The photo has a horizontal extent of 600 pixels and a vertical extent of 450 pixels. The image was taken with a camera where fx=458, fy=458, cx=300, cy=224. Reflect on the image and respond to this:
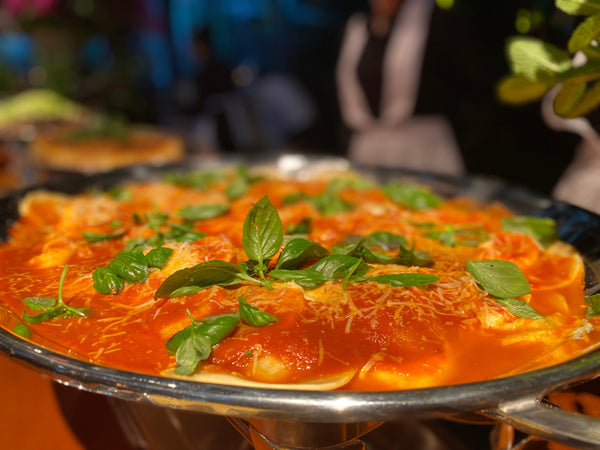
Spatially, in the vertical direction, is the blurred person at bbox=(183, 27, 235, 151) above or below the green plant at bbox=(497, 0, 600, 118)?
below

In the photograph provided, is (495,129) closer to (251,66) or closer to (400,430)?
(400,430)

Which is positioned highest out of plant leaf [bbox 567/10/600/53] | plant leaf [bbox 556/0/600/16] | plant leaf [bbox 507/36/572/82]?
plant leaf [bbox 556/0/600/16]

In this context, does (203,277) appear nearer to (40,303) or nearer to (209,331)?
(209,331)

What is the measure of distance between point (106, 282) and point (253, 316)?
0.45 meters

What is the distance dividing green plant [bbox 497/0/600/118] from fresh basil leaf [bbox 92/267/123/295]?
4.42 ft

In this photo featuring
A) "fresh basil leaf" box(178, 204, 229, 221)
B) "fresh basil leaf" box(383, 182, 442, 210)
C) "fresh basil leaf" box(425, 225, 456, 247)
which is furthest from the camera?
"fresh basil leaf" box(383, 182, 442, 210)

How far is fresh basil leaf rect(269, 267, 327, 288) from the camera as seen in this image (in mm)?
1144

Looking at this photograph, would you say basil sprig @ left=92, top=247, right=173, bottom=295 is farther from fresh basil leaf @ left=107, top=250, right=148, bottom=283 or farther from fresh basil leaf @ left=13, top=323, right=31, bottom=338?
fresh basil leaf @ left=13, top=323, right=31, bottom=338

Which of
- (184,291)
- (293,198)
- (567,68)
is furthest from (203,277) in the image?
(567,68)

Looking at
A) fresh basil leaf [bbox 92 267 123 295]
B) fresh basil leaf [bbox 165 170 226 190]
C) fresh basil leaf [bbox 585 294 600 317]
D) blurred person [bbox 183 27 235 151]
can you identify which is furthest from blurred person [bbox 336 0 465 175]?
blurred person [bbox 183 27 235 151]

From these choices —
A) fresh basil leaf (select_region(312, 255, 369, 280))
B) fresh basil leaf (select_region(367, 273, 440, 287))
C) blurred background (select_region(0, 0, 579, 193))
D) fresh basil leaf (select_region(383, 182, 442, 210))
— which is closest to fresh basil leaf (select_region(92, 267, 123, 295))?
fresh basil leaf (select_region(312, 255, 369, 280))

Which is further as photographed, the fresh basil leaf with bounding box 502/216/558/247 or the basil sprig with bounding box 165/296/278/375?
the fresh basil leaf with bounding box 502/216/558/247

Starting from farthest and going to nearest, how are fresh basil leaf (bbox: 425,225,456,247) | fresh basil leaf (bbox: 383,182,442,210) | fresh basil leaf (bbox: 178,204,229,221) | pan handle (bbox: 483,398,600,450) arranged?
fresh basil leaf (bbox: 383,182,442,210)
fresh basil leaf (bbox: 178,204,229,221)
fresh basil leaf (bbox: 425,225,456,247)
pan handle (bbox: 483,398,600,450)

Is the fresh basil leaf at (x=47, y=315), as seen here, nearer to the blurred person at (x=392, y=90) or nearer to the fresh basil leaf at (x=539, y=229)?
the fresh basil leaf at (x=539, y=229)
